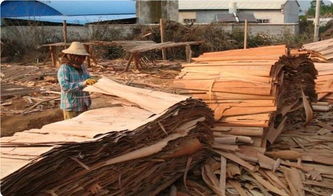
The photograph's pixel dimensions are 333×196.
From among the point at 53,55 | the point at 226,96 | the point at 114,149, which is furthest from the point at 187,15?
the point at 114,149

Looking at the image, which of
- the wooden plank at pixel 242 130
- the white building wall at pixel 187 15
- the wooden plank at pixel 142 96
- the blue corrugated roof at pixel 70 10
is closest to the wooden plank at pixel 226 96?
the wooden plank at pixel 242 130

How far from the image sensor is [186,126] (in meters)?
4.11

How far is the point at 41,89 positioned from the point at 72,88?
660cm

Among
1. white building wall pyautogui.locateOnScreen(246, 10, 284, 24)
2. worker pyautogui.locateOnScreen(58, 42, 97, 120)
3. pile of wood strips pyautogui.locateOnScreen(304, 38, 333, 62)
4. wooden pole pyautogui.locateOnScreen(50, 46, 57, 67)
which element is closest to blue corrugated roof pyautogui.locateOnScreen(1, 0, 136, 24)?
wooden pole pyautogui.locateOnScreen(50, 46, 57, 67)

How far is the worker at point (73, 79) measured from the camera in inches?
190

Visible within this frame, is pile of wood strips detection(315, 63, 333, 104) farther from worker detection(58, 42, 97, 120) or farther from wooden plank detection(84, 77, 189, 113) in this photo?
worker detection(58, 42, 97, 120)

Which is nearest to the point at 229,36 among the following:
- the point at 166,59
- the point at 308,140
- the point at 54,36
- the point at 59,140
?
the point at 166,59

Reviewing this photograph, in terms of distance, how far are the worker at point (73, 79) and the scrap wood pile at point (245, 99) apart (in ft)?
4.18

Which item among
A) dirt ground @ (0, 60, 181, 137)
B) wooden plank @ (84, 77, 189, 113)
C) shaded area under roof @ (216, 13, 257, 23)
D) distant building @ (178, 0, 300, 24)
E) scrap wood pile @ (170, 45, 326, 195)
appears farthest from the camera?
distant building @ (178, 0, 300, 24)

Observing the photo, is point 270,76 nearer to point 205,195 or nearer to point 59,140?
point 205,195

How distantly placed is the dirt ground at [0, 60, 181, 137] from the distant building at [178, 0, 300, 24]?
1944cm

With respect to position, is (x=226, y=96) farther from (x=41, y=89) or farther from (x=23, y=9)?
(x=23, y=9)

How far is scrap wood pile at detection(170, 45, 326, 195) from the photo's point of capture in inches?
182

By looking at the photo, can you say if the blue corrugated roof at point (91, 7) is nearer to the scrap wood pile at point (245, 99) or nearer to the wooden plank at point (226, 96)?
the scrap wood pile at point (245, 99)
